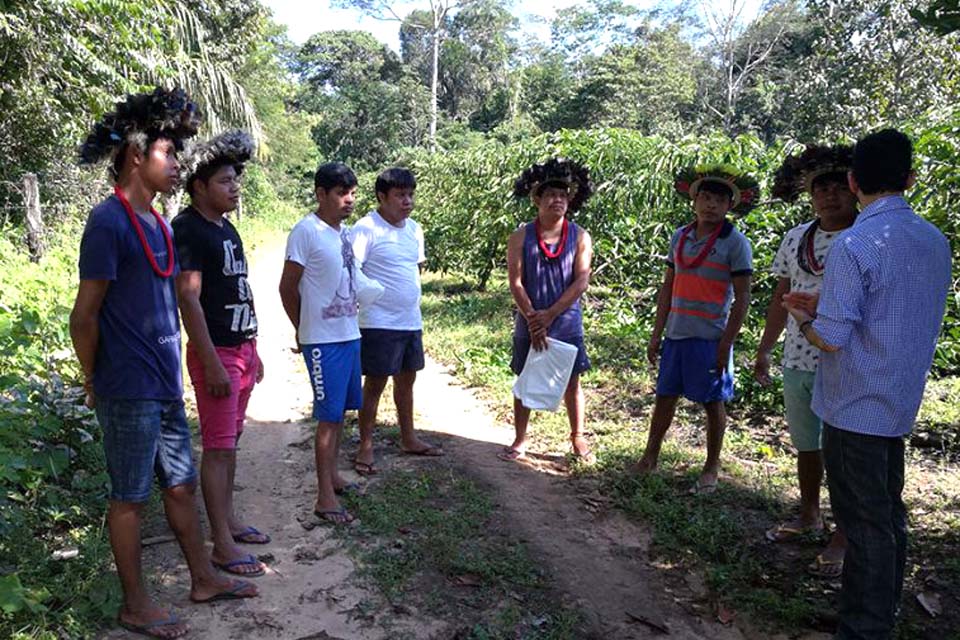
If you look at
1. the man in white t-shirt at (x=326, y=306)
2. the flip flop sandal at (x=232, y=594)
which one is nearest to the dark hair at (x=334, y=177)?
the man in white t-shirt at (x=326, y=306)

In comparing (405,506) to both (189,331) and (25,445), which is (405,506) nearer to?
(189,331)

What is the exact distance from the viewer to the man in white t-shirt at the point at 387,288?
4.50 meters

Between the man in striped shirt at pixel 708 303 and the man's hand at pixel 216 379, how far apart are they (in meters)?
2.56

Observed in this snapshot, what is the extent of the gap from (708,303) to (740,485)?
1.15m

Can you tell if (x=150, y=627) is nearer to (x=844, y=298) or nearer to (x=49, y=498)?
(x=49, y=498)

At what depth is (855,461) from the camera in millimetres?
2744

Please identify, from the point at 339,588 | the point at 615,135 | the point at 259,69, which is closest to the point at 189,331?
the point at 339,588

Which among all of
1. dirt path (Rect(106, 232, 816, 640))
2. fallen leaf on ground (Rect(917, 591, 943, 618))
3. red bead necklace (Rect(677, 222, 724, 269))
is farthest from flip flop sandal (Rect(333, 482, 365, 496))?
fallen leaf on ground (Rect(917, 591, 943, 618))

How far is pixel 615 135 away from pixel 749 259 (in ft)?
15.8

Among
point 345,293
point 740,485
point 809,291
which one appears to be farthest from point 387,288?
point 740,485

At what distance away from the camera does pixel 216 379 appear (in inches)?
124

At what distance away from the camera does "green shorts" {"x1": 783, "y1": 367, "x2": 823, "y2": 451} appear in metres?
3.64

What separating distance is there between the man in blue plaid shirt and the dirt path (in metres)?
0.67

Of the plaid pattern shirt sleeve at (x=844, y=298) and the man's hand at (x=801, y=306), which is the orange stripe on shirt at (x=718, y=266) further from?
the plaid pattern shirt sleeve at (x=844, y=298)
